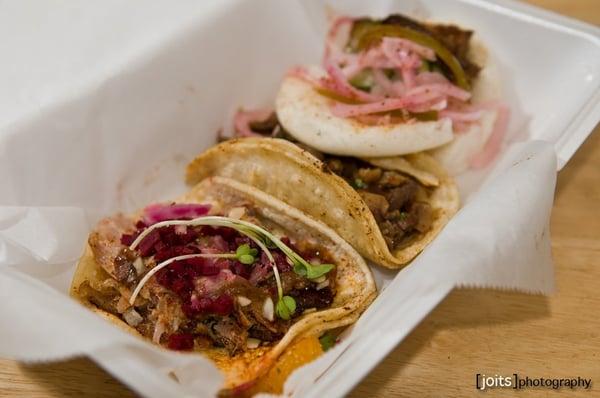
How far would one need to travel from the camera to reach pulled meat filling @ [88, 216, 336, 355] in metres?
2.37

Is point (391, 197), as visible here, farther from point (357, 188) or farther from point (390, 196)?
point (357, 188)

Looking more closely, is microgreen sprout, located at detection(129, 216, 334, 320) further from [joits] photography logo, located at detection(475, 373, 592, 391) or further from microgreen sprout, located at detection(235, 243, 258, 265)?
[joits] photography logo, located at detection(475, 373, 592, 391)

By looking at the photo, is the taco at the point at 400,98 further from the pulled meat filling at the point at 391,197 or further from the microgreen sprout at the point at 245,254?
the microgreen sprout at the point at 245,254

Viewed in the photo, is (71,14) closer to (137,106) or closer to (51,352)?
(137,106)

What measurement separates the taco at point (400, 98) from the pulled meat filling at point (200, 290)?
2.22 ft

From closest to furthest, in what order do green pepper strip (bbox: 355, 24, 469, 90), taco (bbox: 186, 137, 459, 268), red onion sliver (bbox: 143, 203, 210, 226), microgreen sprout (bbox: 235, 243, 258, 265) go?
1. microgreen sprout (bbox: 235, 243, 258, 265)
2. taco (bbox: 186, 137, 459, 268)
3. red onion sliver (bbox: 143, 203, 210, 226)
4. green pepper strip (bbox: 355, 24, 469, 90)

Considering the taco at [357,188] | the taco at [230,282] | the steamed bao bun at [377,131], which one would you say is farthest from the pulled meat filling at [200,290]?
the steamed bao bun at [377,131]

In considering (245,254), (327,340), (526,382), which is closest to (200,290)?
(245,254)

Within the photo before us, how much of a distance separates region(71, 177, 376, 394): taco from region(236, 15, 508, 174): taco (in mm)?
500

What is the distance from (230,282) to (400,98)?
1.26m

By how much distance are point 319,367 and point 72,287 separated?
1029 mm

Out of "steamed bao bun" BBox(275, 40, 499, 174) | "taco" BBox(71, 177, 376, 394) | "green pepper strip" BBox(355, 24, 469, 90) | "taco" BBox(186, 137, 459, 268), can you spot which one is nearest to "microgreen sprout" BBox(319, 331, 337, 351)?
"taco" BBox(71, 177, 376, 394)

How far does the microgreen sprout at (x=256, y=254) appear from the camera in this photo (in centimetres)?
243

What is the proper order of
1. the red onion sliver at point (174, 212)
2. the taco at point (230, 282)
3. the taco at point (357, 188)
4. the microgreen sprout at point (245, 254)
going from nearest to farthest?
the taco at point (230, 282) < the microgreen sprout at point (245, 254) < the taco at point (357, 188) < the red onion sliver at point (174, 212)
